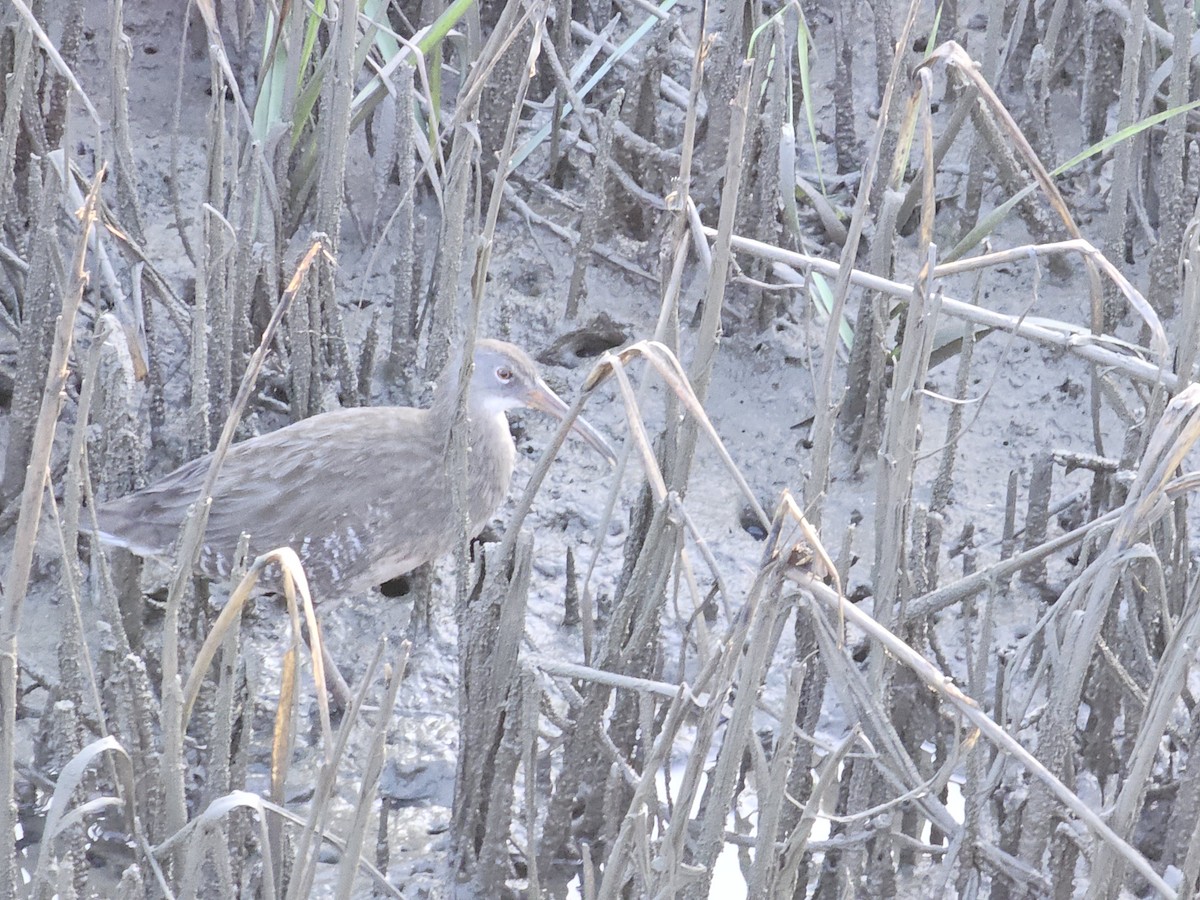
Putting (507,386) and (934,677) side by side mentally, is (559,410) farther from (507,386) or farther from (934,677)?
(934,677)

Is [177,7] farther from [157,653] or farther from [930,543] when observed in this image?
[930,543]

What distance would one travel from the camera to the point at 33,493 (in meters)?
1.76

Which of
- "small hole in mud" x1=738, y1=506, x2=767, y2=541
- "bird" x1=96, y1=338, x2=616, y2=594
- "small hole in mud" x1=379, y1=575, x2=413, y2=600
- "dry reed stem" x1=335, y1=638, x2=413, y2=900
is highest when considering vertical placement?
"dry reed stem" x1=335, y1=638, x2=413, y2=900

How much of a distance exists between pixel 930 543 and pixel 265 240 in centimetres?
182

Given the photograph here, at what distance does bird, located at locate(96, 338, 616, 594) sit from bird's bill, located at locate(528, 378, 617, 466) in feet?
0.07

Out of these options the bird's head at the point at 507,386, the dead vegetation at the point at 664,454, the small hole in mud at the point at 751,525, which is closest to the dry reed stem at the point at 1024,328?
the dead vegetation at the point at 664,454

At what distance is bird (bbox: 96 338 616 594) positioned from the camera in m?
3.19

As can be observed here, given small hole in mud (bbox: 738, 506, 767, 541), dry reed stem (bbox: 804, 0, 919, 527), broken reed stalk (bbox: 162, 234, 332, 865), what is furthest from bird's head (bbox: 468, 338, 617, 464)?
broken reed stalk (bbox: 162, 234, 332, 865)

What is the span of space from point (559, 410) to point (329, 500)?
63cm

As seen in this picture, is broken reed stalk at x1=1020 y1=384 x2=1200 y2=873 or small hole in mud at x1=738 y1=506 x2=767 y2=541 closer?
broken reed stalk at x1=1020 y1=384 x2=1200 y2=873

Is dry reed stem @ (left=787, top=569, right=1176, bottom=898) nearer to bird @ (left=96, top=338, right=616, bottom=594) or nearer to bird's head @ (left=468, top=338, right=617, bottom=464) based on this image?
bird @ (left=96, top=338, right=616, bottom=594)

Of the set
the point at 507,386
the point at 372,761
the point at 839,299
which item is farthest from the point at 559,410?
the point at 372,761

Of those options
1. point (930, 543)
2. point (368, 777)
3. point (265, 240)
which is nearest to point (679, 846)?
point (368, 777)

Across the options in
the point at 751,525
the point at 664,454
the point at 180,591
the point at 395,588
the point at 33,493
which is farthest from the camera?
the point at 751,525
